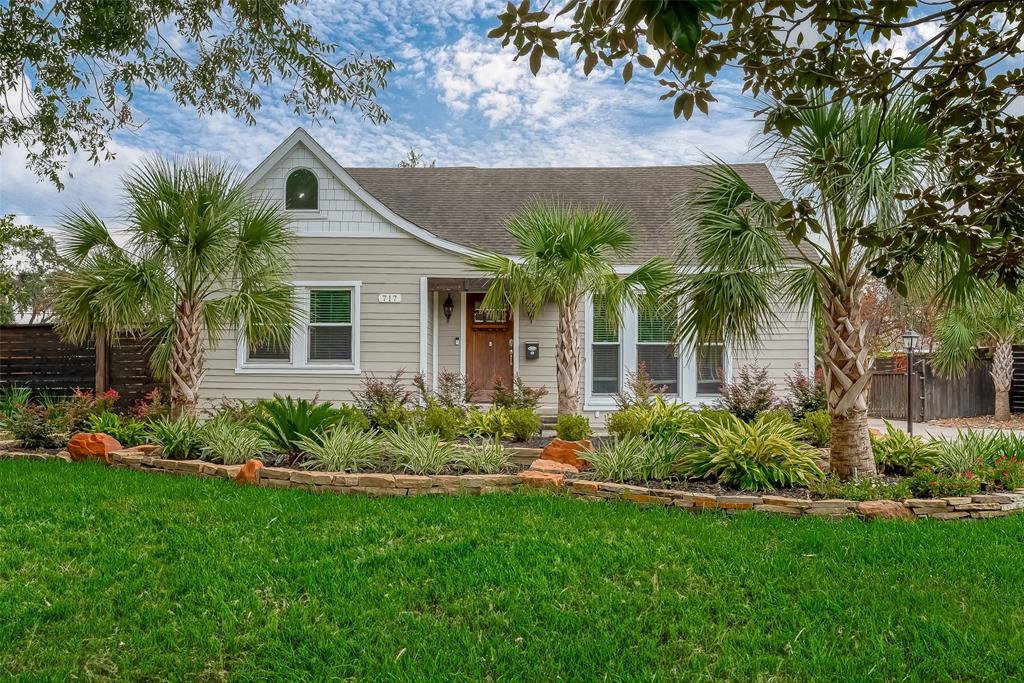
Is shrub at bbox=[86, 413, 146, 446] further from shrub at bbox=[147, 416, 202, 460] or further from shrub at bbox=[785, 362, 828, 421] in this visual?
shrub at bbox=[785, 362, 828, 421]

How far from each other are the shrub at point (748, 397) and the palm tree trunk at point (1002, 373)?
919cm

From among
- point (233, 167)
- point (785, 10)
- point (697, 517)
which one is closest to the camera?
point (785, 10)

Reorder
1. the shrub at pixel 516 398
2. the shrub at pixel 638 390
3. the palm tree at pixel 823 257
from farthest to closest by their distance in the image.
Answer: the shrub at pixel 638 390 < the shrub at pixel 516 398 < the palm tree at pixel 823 257

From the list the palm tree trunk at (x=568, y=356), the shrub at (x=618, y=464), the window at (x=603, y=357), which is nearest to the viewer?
the shrub at (x=618, y=464)

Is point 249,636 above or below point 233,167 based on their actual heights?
below

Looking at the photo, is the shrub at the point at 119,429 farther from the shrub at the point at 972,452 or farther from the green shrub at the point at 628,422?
the shrub at the point at 972,452

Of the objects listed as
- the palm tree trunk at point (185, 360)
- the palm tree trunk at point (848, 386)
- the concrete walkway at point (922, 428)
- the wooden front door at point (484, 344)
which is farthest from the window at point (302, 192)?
the concrete walkway at point (922, 428)

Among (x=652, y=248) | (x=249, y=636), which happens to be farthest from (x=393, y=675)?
(x=652, y=248)

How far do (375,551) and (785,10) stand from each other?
374 cm

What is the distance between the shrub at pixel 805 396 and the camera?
34.5 ft

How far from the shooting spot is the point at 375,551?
174 inches

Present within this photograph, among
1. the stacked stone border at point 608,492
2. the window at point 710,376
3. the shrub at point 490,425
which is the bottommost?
the stacked stone border at point 608,492

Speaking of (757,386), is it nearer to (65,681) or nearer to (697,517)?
(697,517)

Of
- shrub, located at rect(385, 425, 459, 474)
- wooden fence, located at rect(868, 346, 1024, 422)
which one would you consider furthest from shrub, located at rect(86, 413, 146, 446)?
wooden fence, located at rect(868, 346, 1024, 422)
